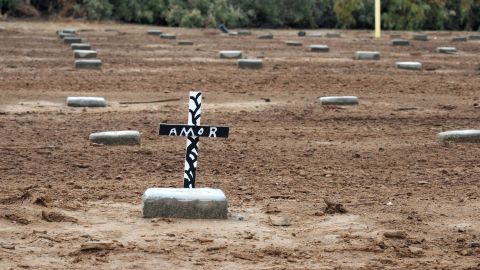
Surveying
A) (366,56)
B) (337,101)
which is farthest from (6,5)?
(337,101)

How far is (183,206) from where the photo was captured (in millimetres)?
7805

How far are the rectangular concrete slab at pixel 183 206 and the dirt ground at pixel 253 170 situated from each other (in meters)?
0.08

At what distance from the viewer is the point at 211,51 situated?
997 inches

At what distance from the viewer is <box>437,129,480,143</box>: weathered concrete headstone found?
11.8 metres

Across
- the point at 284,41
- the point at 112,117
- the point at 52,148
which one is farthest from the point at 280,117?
the point at 284,41

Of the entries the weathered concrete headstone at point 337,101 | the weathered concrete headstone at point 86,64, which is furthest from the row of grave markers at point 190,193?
the weathered concrete headstone at point 86,64

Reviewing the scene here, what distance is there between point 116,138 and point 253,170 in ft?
5.52

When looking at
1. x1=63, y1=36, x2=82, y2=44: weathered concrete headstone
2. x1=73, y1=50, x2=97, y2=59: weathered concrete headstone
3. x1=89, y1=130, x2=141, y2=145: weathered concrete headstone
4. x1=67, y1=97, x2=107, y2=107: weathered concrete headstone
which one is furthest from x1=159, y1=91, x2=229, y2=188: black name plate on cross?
x1=63, y1=36, x2=82, y2=44: weathered concrete headstone

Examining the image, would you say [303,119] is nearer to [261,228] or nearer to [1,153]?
[1,153]

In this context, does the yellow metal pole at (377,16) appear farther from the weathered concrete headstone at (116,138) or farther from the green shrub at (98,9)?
the weathered concrete headstone at (116,138)

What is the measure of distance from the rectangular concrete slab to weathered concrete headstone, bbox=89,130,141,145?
3363 mm

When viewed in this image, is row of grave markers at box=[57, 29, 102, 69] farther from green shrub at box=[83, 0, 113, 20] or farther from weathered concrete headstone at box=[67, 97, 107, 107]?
green shrub at box=[83, 0, 113, 20]

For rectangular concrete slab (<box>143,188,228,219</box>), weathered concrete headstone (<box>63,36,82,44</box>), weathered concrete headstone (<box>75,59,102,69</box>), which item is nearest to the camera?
rectangular concrete slab (<box>143,188,228,219</box>)

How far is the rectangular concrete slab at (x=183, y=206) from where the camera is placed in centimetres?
779
